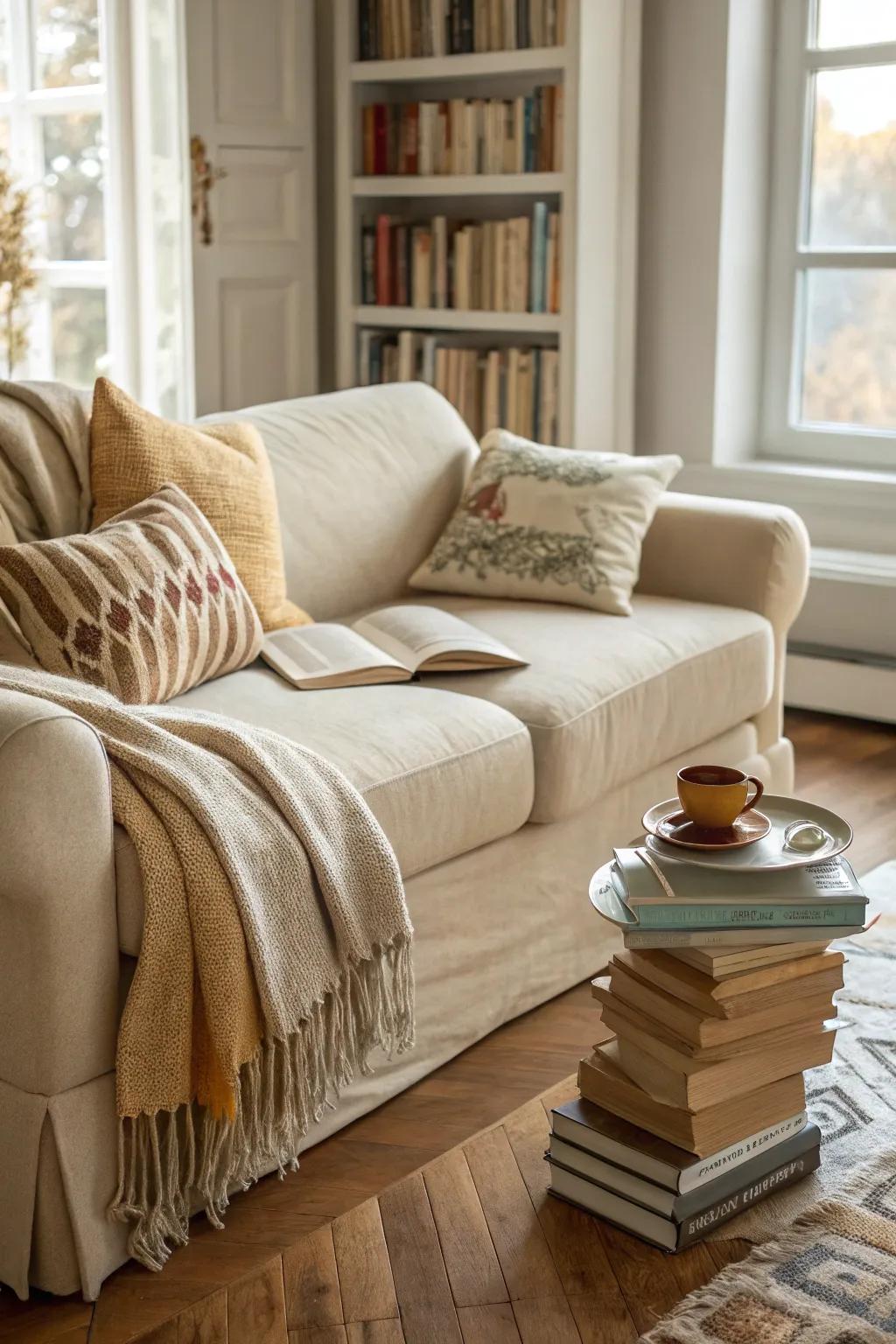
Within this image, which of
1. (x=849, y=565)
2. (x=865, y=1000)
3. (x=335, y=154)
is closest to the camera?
(x=865, y=1000)

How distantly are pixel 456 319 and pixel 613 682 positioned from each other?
2212 millimetres

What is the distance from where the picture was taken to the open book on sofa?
8.11 feet

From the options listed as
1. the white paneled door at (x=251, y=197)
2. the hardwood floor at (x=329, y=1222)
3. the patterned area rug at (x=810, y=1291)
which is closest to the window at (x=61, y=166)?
the white paneled door at (x=251, y=197)

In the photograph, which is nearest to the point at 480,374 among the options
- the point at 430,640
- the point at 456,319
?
the point at 456,319

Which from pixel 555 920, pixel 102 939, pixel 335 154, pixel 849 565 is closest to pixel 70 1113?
pixel 102 939

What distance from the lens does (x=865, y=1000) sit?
8.14ft

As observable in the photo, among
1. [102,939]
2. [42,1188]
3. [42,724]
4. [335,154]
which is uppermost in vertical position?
[335,154]

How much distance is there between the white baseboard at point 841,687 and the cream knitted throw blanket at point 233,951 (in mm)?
2289

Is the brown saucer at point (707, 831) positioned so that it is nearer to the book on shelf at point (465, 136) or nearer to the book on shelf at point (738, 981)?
the book on shelf at point (738, 981)

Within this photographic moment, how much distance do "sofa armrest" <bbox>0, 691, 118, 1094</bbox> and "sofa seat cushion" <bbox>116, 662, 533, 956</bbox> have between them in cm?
Answer: 46

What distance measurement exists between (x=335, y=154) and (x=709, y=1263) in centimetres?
373

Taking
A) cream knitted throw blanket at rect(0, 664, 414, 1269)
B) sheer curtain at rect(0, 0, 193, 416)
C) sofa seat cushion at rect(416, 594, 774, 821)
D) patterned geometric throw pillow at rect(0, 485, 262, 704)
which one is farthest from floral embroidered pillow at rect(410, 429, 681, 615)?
sheer curtain at rect(0, 0, 193, 416)

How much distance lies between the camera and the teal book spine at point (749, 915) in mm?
1746

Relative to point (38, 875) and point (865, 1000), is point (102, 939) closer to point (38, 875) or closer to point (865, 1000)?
point (38, 875)
